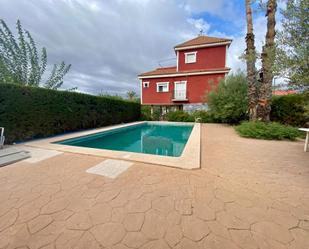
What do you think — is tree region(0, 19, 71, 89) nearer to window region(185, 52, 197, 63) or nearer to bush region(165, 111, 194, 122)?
bush region(165, 111, 194, 122)

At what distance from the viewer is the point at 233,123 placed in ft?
45.9

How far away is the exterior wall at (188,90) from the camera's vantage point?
1734 centimetres

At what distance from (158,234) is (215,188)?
1458mm

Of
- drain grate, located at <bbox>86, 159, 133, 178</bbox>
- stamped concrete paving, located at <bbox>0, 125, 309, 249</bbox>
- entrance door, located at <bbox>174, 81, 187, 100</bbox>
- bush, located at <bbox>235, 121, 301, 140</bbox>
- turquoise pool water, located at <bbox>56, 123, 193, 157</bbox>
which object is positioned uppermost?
entrance door, located at <bbox>174, 81, 187, 100</bbox>

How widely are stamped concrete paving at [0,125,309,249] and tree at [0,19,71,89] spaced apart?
1199 cm

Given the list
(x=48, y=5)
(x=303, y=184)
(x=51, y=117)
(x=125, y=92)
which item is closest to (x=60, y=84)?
(x=48, y=5)

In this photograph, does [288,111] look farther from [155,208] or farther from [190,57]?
[155,208]

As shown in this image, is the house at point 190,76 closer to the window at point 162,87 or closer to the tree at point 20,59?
the window at point 162,87

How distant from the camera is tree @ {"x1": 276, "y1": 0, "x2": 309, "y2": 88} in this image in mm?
3352

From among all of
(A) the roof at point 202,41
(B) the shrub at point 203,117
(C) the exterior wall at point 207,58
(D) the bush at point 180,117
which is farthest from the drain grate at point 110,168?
(A) the roof at point 202,41

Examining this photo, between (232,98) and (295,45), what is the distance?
8.97 metres

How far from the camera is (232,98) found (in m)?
12.1

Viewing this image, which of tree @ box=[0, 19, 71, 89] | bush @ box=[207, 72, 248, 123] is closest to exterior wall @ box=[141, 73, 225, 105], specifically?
bush @ box=[207, 72, 248, 123]

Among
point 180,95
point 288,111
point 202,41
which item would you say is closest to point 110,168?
point 288,111
